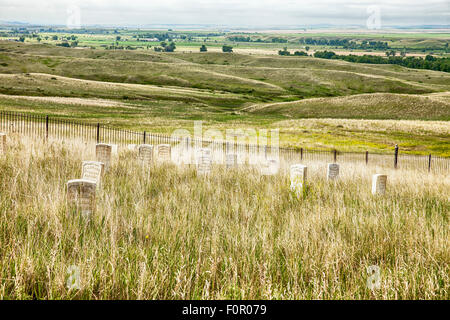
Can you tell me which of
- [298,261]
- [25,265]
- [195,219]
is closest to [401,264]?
[298,261]

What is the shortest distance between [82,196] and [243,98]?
93.9 meters

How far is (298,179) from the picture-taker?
10141mm

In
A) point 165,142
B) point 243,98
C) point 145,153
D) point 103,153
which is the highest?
point 243,98

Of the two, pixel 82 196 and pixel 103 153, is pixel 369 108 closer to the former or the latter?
pixel 103 153

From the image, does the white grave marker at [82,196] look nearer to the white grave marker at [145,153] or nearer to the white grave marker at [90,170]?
the white grave marker at [90,170]

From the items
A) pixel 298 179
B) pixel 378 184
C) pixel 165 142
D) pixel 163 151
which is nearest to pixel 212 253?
pixel 298 179

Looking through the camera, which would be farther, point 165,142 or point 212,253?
point 165,142

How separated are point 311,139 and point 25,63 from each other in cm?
9440

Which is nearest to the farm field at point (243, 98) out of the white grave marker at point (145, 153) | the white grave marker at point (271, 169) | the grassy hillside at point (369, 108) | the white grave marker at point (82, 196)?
the grassy hillside at point (369, 108)

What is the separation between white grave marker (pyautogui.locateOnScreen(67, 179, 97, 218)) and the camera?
6777 millimetres

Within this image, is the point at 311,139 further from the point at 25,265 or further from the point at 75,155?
the point at 25,265

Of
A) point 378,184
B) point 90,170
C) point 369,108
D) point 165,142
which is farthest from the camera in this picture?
point 369,108

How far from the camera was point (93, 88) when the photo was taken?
283 feet

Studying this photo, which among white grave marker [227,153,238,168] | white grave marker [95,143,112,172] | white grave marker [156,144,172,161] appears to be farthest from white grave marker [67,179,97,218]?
white grave marker [156,144,172,161]
